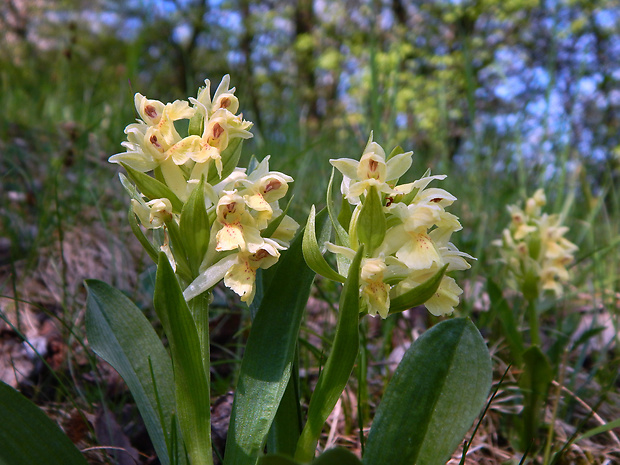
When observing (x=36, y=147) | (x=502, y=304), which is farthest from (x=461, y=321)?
(x=36, y=147)

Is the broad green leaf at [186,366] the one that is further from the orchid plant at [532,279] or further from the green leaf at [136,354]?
the orchid plant at [532,279]

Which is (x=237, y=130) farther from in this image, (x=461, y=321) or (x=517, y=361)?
(x=517, y=361)

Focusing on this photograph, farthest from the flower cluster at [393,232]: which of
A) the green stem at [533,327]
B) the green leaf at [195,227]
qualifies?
the green stem at [533,327]

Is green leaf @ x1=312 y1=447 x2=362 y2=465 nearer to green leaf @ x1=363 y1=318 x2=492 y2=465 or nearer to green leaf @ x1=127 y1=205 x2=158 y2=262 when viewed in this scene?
green leaf @ x1=363 y1=318 x2=492 y2=465

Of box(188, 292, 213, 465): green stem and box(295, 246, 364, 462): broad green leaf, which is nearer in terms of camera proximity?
box(295, 246, 364, 462): broad green leaf

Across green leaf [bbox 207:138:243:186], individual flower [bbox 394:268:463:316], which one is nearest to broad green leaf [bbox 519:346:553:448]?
individual flower [bbox 394:268:463:316]
